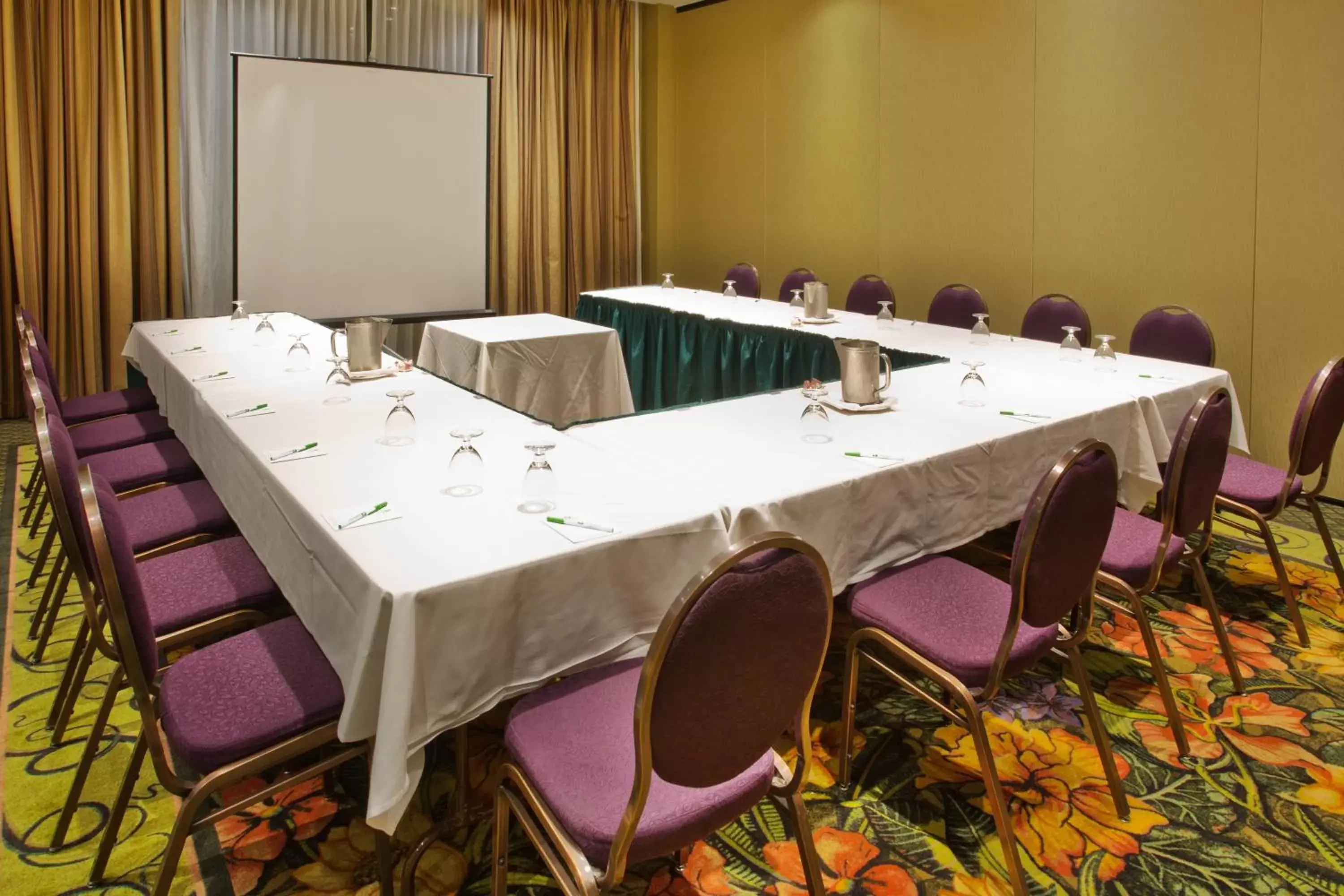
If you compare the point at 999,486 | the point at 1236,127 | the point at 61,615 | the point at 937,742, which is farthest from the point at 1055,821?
the point at 1236,127

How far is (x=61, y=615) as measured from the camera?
3.11 m

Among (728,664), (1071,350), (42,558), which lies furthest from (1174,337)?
(42,558)

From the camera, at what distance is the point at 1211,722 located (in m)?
2.51

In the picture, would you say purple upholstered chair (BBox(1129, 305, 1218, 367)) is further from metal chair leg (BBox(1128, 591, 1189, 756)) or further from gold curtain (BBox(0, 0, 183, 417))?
gold curtain (BBox(0, 0, 183, 417))

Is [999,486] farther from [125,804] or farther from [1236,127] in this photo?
[1236,127]

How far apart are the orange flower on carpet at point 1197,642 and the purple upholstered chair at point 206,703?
230cm

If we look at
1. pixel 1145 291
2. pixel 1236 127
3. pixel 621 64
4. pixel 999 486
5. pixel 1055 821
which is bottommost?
pixel 1055 821

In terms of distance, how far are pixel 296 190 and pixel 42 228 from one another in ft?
4.78

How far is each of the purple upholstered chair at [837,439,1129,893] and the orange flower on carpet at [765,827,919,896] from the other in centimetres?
20

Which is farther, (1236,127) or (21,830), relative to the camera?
(1236,127)

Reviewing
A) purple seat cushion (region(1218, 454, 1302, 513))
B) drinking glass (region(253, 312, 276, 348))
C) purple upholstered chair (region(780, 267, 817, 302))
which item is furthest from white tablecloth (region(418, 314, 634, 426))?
purple seat cushion (region(1218, 454, 1302, 513))

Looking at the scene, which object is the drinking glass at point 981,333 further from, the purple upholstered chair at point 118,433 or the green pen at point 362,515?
the purple upholstered chair at point 118,433

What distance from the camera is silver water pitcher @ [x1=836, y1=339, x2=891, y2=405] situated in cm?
282

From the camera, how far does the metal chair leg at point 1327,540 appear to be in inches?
123
